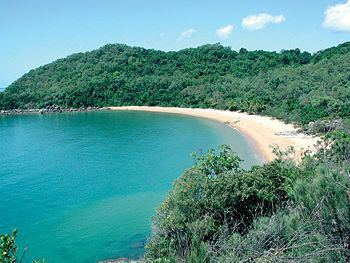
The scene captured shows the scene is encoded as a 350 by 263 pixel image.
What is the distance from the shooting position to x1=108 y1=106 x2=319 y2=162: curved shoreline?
38.5 m

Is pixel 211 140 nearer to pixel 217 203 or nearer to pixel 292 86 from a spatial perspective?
pixel 292 86

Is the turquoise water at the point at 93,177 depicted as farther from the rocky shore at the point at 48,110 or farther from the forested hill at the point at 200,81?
the rocky shore at the point at 48,110

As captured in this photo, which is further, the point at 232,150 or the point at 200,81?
the point at 200,81

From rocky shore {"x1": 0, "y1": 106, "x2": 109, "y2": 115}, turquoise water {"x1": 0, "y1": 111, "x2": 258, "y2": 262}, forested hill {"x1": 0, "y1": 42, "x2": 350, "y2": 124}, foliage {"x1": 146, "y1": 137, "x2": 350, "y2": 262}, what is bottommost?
turquoise water {"x1": 0, "y1": 111, "x2": 258, "y2": 262}

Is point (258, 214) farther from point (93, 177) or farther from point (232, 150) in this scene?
point (232, 150)

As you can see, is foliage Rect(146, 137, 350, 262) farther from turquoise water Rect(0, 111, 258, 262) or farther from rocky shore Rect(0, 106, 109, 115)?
rocky shore Rect(0, 106, 109, 115)

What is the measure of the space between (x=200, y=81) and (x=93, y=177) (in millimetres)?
53518

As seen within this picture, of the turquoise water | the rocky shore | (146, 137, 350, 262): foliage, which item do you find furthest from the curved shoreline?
the rocky shore

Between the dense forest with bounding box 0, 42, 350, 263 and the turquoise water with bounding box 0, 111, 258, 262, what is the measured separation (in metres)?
4.73

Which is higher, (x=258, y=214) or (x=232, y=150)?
(x=258, y=214)

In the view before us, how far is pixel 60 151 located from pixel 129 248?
28119mm

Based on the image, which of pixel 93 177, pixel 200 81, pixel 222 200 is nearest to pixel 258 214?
pixel 222 200

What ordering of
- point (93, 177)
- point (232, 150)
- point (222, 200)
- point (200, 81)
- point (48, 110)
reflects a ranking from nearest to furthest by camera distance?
1. point (222, 200)
2. point (93, 177)
3. point (232, 150)
4. point (200, 81)
5. point (48, 110)

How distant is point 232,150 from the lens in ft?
133
